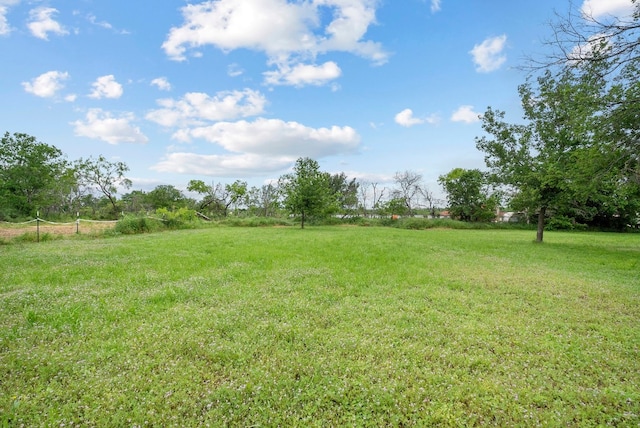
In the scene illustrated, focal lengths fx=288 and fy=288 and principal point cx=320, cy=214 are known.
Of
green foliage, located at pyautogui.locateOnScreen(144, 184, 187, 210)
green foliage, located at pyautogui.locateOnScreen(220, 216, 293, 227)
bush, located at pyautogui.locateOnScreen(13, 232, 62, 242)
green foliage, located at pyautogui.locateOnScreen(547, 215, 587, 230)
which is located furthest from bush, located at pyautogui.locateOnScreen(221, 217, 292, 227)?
green foliage, located at pyautogui.locateOnScreen(547, 215, 587, 230)

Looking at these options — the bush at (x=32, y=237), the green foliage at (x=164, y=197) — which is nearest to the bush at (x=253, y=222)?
the green foliage at (x=164, y=197)

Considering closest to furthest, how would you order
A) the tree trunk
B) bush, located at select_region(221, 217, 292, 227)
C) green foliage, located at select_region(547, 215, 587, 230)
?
the tree trunk, green foliage, located at select_region(547, 215, 587, 230), bush, located at select_region(221, 217, 292, 227)

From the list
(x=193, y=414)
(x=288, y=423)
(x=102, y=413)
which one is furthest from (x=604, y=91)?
(x=102, y=413)

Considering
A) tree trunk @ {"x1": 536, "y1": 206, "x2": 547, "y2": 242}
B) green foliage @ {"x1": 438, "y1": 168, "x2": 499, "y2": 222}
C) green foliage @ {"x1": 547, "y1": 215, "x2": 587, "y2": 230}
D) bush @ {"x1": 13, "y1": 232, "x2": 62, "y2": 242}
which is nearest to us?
bush @ {"x1": 13, "y1": 232, "x2": 62, "y2": 242}

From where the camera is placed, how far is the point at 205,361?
356cm

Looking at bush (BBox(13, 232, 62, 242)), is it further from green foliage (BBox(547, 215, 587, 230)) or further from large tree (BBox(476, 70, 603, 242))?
green foliage (BBox(547, 215, 587, 230))

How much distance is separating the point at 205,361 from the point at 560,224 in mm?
34780

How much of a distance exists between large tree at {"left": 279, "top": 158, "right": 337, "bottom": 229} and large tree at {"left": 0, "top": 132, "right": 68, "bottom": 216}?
25.0 meters

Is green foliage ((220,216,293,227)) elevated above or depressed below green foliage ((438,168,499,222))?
below

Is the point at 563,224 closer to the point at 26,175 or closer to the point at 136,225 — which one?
the point at 136,225

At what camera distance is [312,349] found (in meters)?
3.91

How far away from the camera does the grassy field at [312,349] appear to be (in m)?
2.81

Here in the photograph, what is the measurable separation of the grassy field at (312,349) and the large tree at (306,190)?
57.7 ft

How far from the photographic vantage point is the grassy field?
9.22 feet
